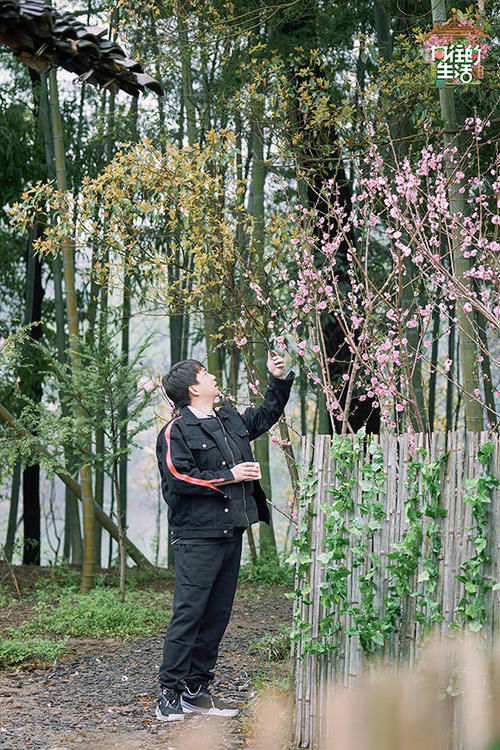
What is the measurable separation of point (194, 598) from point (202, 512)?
31 centimetres

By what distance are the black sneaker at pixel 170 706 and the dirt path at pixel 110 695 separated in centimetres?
4

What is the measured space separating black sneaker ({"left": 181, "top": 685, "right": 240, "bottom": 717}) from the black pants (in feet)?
0.19

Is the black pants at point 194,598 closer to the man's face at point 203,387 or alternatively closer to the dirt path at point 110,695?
the dirt path at point 110,695

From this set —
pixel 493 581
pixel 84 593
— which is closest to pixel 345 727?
pixel 493 581

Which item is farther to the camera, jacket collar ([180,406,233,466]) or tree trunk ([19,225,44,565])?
tree trunk ([19,225,44,565])

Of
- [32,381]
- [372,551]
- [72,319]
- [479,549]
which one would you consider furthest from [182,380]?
[32,381]

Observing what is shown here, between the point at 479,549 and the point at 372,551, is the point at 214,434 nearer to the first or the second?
the point at 372,551

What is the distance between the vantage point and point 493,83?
5219mm

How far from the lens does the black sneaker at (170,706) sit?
3083 millimetres

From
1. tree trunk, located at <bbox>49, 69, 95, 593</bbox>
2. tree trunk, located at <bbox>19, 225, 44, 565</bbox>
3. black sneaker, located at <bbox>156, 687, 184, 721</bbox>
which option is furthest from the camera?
tree trunk, located at <bbox>19, 225, 44, 565</bbox>

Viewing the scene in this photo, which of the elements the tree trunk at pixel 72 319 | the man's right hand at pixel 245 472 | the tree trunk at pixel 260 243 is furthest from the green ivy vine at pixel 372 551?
the tree trunk at pixel 72 319

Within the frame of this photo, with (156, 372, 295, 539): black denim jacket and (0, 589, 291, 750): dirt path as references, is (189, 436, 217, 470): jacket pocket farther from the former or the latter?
(0, 589, 291, 750): dirt path

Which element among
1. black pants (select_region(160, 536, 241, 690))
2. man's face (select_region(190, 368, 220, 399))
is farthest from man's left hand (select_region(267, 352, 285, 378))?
black pants (select_region(160, 536, 241, 690))

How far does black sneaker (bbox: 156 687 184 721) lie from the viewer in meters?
3.08
